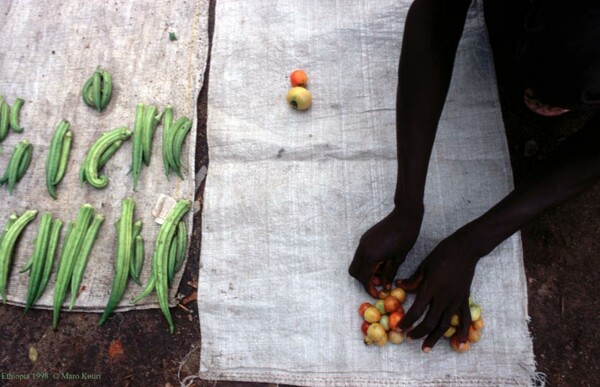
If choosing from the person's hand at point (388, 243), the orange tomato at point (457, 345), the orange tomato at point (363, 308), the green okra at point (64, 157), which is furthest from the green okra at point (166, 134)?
the orange tomato at point (457, 345)

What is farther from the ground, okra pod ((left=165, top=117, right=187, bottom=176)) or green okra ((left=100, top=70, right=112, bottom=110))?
green okra ((left=100, top=70, right=112, bottom=110))

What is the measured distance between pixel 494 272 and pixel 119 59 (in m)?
3.08

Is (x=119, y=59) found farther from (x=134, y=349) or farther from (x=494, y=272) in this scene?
(x=494, y=272)

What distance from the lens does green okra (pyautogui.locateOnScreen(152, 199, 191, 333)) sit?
2912 mm

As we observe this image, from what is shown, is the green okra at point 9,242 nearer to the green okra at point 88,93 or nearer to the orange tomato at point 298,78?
the green okra at point 88,93

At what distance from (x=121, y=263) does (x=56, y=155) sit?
939 millimetres

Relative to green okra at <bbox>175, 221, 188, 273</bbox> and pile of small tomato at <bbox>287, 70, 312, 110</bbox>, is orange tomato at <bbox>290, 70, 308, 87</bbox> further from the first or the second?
green okra at <bbox>175, 221, 188, 273</bbox>

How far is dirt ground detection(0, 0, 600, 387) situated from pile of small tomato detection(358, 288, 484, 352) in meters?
0.46

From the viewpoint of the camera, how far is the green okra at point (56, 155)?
10.4 ft

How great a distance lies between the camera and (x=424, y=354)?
2.73 metres

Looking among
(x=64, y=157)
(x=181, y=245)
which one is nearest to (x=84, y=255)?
(x=181, y=245)

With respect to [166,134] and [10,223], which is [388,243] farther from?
[10,223]

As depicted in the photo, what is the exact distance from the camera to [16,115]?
3.41 metres

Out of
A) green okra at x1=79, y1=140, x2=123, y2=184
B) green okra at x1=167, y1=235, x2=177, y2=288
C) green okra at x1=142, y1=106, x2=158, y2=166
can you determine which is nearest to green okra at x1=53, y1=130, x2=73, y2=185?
green okra at x1=79, y1=140, x2=123, y2=184
